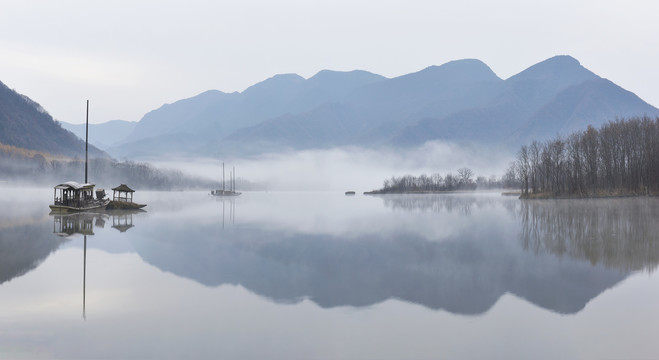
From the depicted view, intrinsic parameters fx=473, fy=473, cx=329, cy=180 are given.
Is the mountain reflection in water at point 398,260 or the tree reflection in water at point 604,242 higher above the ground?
the tree reflection in water at point 604,242

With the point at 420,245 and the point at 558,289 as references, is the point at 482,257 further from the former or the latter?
the point at 558,289

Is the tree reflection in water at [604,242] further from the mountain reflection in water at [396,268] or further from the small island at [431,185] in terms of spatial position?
the small island at [431,185]

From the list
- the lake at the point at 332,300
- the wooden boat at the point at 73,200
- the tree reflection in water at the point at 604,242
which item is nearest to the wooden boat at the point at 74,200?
the wooden boat at the point at 73,200

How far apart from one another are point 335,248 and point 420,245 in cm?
388

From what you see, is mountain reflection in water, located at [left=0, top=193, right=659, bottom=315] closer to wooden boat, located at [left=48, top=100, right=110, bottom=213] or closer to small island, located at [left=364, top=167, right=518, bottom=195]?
wooden boat, located at [left=48, top=100, right=110, bottom=213]

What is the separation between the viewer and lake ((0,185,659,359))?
26.1 ft

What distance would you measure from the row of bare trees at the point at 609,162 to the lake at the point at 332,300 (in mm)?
65262

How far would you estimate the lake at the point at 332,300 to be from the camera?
26.1 ft

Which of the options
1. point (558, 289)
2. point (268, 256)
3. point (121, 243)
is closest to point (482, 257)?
point (558, 289)

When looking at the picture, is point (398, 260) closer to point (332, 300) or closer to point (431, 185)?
point (332, 300)

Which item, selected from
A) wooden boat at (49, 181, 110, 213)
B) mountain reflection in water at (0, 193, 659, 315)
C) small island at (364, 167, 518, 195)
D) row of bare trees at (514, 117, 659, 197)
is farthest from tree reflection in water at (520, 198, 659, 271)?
small island at (364, 167, 518, 195)

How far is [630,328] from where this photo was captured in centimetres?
883

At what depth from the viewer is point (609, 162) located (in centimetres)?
7925

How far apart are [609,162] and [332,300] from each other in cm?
8286
